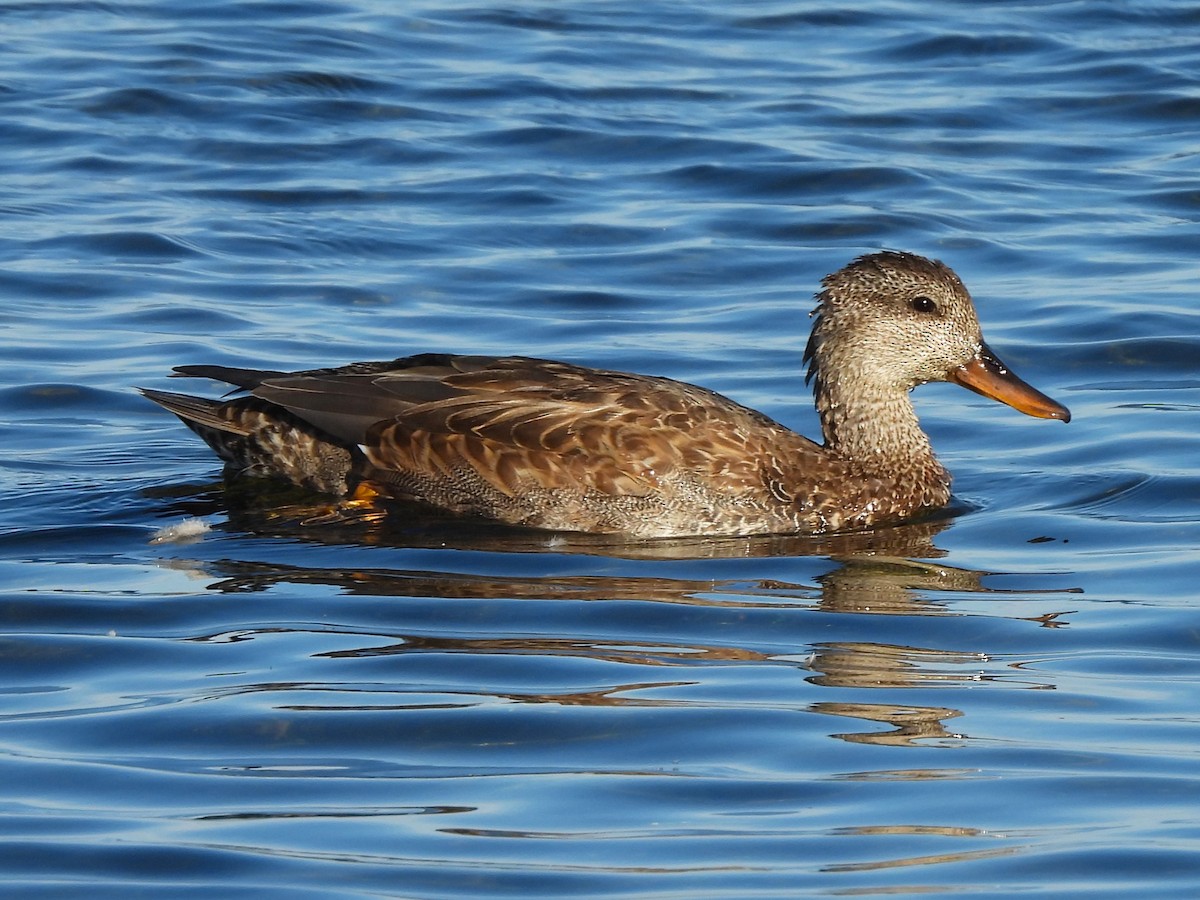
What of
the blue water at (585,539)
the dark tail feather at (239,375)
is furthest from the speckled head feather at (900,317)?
the dark tail feather at (239,375)

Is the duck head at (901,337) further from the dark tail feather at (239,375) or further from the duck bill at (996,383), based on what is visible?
the dark tail feather at (239,375)

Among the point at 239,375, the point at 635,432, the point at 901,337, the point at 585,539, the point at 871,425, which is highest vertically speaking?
the point at 901,337

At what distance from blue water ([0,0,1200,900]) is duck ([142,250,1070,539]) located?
21 cm

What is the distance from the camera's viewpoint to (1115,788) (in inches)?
238

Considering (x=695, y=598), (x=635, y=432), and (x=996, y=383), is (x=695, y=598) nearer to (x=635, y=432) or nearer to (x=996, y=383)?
(x=635, y=432)

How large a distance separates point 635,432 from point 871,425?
4.09 feet

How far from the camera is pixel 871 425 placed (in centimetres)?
979

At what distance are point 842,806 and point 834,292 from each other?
4239mm

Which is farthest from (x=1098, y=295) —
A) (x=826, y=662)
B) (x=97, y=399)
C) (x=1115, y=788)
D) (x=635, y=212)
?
(x=1115, y=788)

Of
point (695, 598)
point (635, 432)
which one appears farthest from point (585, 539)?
point (695, 598)

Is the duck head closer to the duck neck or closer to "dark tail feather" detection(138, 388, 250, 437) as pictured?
the duck neck

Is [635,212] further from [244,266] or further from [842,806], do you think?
[842,806]

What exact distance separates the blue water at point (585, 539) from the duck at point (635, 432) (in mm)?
211

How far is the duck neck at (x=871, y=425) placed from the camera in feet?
31.9
